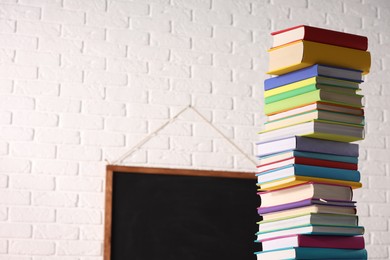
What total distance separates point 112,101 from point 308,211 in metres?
1.97

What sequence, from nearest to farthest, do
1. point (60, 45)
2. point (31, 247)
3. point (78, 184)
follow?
point (31, 247), point (78, 184), point (60, 45)

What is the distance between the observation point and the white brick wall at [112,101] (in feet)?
10.8

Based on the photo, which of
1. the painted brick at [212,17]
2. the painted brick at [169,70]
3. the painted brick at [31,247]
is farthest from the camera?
the painted brick at [212,17]

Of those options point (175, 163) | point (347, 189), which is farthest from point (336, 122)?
point (175, 163)

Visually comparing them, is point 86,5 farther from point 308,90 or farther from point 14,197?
point 308,90

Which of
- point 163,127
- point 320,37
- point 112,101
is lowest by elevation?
point 320,37

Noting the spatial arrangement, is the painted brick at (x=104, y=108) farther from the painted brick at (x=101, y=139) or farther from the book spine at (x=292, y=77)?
the book spine at (x=292, y=77)

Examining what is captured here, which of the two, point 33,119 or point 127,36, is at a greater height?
point 127,36

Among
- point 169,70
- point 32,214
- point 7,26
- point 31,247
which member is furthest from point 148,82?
point 31,247

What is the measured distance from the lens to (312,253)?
1595 millimetres

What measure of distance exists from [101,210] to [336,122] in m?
1.89

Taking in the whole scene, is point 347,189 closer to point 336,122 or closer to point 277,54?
point 336,122

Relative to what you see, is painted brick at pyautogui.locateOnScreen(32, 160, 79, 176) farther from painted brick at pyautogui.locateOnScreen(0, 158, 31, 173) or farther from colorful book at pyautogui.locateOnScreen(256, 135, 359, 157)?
colorful book at pyautogui.locateOnScreen(256, 135, 359, 157)

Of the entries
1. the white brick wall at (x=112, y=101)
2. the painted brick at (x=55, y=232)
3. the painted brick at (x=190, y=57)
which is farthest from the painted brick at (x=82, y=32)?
the painted brick at (x=55, y=232)
